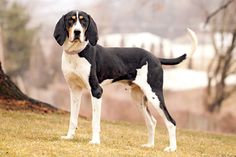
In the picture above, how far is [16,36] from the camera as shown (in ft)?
106

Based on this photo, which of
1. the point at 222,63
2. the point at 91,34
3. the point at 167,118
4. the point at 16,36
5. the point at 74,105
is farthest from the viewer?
the point at 16,36

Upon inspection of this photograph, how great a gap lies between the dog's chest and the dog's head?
24 cm

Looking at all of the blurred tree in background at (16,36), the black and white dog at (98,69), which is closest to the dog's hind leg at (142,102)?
the black and white dog at (98,69)

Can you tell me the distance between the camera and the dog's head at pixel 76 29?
8570mm

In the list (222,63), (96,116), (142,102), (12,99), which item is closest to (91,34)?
(96,116)

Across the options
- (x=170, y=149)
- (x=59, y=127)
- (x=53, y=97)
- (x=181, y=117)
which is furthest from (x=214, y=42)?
(x=170, y=149)

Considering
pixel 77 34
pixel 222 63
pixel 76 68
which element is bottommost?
pixel 76 68

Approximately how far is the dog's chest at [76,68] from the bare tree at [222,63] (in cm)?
1625

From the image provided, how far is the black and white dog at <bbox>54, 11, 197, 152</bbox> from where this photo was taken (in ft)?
28.5

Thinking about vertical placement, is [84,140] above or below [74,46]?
below

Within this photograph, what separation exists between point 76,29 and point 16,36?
24154 millimetres

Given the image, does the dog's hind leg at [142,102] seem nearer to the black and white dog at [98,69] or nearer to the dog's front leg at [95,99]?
the black and white dog at [98,69]

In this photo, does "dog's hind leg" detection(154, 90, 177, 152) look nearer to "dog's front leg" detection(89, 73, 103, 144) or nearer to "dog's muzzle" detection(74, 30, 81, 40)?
"dog's front leg" detection(89, 73, 103, 144)

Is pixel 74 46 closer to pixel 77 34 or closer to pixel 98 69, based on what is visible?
pixel 77 34
